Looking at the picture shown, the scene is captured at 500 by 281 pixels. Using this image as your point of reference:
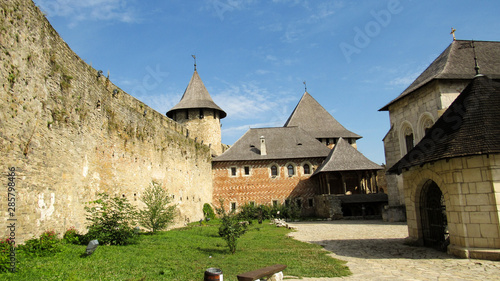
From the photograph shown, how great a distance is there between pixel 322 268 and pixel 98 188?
7854mm

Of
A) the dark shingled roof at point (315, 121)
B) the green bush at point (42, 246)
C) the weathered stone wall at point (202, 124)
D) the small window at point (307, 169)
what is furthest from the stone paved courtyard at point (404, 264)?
the dark shingled roof at point (315, 121)

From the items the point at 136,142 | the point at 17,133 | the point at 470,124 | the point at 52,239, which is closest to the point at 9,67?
the point at 17,133

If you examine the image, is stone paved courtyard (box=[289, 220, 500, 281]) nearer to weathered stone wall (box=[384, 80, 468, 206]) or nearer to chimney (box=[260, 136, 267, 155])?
weathered stone wall (box=[384, 80, 468, 206])

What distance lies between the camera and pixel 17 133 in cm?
747

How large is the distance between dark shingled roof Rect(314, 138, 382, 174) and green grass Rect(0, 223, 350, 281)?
14662mm

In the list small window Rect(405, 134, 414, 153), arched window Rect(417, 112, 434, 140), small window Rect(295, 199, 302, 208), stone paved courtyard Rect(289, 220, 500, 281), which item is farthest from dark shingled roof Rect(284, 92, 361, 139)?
stone paved courtyard Rect(289, 220, 500, 281)

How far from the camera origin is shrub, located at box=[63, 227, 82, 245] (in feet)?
29.0

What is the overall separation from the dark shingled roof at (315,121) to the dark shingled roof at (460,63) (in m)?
15.8

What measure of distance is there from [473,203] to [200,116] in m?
22.9

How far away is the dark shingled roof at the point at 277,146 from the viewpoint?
91.4 feet

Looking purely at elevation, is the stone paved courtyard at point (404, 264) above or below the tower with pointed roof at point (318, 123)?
below

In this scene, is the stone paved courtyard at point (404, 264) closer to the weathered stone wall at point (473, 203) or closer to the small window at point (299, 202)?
the weathered stone wall at point (473, 203)

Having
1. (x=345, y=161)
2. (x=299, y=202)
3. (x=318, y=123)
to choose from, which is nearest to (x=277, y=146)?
(x=299, y=202)

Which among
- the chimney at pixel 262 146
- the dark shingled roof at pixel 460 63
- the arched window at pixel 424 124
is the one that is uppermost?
the dark shingled roof at pixel 460 63
